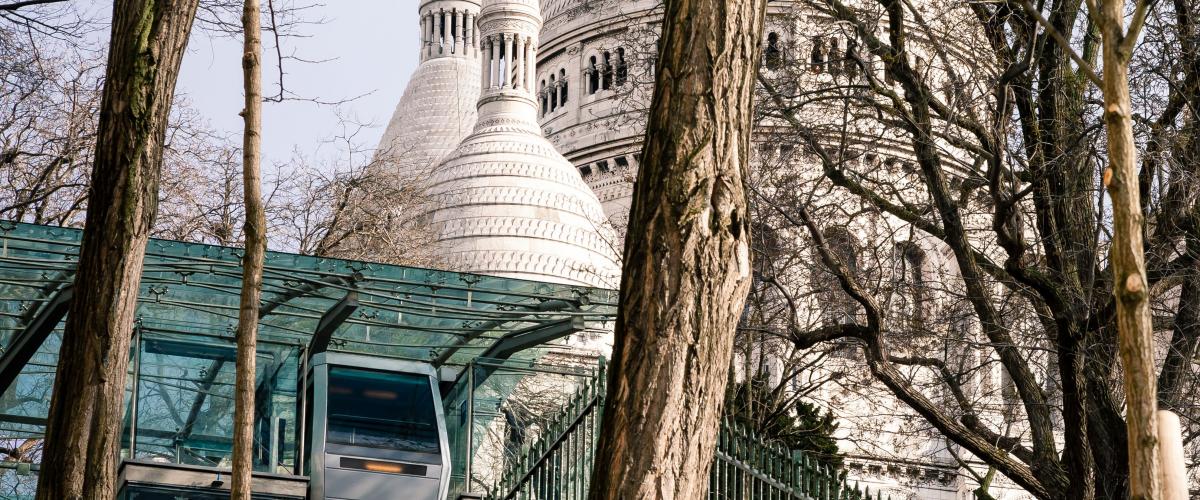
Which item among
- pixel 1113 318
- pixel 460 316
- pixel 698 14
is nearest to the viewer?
pixel 698 14

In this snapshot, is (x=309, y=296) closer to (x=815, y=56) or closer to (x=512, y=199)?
(x=815, y=56)

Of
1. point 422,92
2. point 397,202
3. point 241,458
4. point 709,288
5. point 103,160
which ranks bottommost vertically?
point 241,458

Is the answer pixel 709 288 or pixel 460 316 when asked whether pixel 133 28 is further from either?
pixel 460 316

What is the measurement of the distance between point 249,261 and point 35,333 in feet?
25.3

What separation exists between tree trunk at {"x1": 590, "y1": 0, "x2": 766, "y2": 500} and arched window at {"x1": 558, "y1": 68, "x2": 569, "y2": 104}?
186ft

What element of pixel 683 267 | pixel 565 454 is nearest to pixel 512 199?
pixel 565 454

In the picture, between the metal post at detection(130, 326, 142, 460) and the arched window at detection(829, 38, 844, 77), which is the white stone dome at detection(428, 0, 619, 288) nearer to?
the metal post at detection(130, 326, 142, 460)

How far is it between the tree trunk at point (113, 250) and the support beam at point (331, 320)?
22.5ft

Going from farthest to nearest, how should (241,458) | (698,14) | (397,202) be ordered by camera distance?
(397,202) → (241,458) → (698,14)

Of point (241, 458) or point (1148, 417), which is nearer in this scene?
point (1148, 417)

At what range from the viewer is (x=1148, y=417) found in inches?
195

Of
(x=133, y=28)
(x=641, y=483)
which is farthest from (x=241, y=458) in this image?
(x=641, y=483)

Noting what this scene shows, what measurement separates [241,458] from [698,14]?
323cm

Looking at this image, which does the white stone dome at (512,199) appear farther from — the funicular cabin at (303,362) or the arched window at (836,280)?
the funicular cabin at (303,362)
